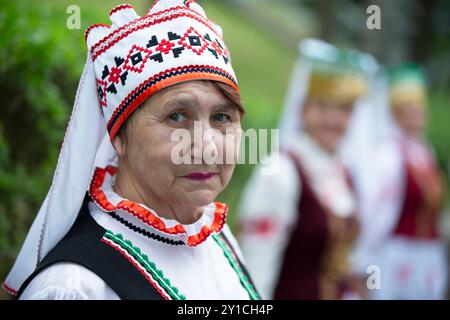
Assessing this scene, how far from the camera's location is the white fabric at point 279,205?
4.10 metres

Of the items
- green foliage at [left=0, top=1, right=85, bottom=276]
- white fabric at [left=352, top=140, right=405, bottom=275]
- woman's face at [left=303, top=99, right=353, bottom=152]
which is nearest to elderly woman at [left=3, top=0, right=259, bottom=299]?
green foliage at [left=0, top=1, right=85, bottom=276]

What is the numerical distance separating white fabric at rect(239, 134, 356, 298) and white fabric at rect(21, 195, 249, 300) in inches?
68.9

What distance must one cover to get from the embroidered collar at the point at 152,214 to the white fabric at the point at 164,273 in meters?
0.03

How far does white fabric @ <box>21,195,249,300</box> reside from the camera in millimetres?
1726

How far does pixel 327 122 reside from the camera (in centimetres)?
473

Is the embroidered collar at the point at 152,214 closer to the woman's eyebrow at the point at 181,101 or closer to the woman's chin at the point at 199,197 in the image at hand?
the woman's chin at the point at 199,197

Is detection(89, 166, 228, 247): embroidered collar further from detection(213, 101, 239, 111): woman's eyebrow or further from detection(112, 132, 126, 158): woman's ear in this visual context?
detection(213, 101, 239, 111): woman's eyebrow

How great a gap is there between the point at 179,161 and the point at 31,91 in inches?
40.7

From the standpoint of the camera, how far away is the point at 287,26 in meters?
13.5

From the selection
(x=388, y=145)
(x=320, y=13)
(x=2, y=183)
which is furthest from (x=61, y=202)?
(x=320, y=13)

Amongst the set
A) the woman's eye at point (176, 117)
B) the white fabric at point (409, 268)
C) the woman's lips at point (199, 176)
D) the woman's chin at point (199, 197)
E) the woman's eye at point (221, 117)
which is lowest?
the white fabric at point (409, 268)

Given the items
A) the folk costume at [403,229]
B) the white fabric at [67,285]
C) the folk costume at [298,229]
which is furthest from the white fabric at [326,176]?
the white fabric at [67,285]

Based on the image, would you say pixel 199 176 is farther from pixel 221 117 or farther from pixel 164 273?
pixel 164 273
